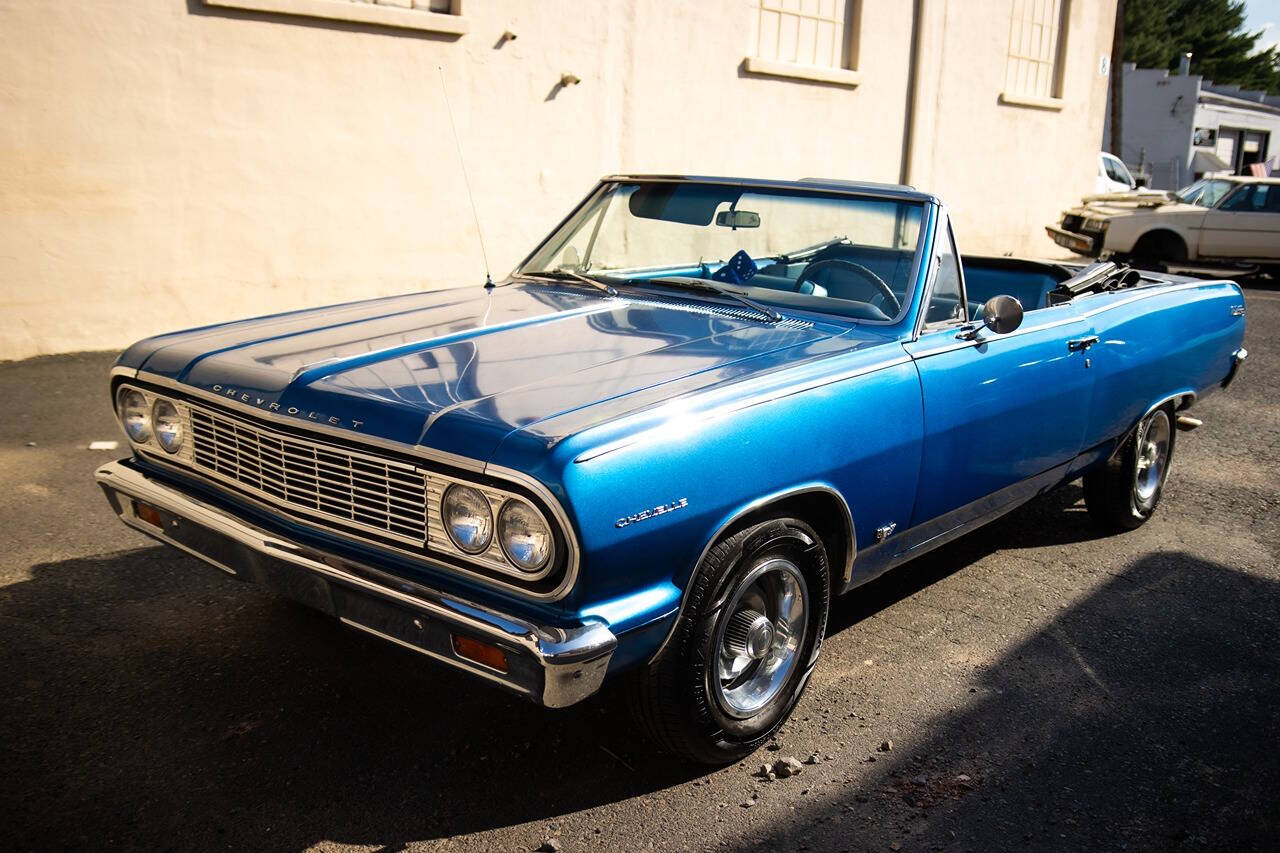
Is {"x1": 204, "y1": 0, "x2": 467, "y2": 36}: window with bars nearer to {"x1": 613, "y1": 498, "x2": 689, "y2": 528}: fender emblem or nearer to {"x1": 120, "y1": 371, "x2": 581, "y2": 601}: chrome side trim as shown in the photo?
{"x1": 120, "y1": 371, "x2": 581, "y2": 601}: chrome side trim

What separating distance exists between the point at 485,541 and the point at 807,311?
1581 millimetres

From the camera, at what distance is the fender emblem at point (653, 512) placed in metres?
2.41

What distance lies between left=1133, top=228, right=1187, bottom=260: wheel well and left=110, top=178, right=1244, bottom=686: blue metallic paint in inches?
452

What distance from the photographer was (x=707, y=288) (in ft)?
12.5

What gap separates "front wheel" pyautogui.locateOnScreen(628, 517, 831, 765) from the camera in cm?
270

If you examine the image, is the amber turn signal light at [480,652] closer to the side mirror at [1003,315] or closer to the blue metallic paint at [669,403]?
the blue metallic paint at [669,403]

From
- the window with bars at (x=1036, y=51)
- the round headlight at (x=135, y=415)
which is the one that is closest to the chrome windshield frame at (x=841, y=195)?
the round headlight at (x=135, y=415)

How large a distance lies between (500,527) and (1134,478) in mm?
3411

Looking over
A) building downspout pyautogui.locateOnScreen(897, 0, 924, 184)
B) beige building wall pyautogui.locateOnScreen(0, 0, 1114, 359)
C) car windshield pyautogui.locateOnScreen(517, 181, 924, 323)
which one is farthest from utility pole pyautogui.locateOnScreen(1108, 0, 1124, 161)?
car windshield pyautogui.locateOnScreen(517, 181, 924, 323)

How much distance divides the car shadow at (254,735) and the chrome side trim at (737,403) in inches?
36.5

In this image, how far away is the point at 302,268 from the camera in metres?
8.21

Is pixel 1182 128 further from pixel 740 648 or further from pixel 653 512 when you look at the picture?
pixel 653 512

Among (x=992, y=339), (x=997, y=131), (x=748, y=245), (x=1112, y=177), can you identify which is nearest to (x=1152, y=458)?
(x=992, y=339)

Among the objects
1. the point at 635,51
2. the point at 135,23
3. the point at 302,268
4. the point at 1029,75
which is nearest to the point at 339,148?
the point at 302,268
